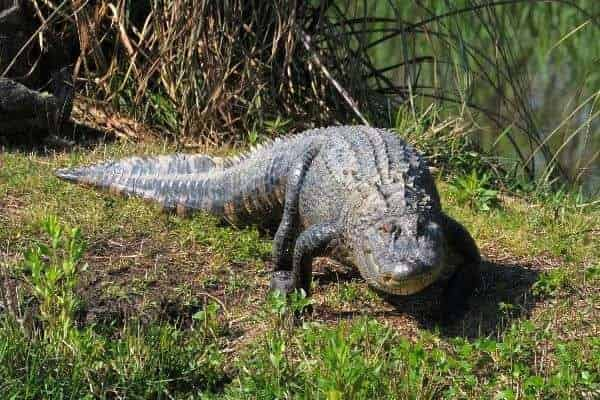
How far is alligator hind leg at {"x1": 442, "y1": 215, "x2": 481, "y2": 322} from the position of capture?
4.25m

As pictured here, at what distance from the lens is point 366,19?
23.8 ft

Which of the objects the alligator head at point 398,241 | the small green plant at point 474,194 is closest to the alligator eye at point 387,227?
the alligator head at point 398,241

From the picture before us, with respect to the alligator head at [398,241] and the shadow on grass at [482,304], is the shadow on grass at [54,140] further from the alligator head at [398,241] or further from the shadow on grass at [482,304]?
the alligator head at [398,241]

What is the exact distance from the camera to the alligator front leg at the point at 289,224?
4641 mm

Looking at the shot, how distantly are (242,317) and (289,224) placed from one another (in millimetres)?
863

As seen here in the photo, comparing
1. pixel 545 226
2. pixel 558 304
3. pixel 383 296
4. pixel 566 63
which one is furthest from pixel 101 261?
pixel 566 63

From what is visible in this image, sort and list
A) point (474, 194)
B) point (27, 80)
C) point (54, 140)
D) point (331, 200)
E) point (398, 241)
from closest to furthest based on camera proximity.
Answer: point (398, 241)
point (331, 200)
point (474, 194)
point (54, 140)
point (27, 80)

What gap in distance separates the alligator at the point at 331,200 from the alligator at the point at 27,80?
1008 mm

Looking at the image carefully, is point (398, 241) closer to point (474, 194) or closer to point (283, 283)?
point (283, 283)

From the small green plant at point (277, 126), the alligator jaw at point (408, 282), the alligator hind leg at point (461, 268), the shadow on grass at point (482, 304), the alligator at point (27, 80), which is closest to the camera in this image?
the alligator jaw at point (408, 282)

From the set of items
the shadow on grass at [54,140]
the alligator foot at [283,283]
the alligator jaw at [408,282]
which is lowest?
the alligator foot at [283,283]

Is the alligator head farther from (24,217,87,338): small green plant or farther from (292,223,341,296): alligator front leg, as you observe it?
(24,217,87,338): small green plant

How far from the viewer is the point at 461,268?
4.39m

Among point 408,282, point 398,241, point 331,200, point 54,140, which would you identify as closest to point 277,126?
point 54,140
